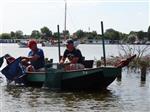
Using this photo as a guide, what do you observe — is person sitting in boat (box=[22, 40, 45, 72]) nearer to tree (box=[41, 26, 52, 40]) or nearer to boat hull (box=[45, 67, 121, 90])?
boat hull (box=[45, 67, 121, 90])

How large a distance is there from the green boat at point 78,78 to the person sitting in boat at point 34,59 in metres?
0.39

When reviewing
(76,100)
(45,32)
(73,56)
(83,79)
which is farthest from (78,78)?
(45,32)

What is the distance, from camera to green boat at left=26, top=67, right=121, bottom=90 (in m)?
18.0

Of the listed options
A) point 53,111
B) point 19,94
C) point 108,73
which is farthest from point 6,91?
point 53,111

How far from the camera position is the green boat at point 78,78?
18016mm

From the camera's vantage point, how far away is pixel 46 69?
19.3 m

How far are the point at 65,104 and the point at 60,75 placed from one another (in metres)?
3.20

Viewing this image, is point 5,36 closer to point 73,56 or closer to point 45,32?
point 45,32

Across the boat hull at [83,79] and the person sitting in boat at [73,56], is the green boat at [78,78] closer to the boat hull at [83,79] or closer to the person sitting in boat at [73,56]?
the boat hull at [83,79]

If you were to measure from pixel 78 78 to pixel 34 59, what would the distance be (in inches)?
91.1

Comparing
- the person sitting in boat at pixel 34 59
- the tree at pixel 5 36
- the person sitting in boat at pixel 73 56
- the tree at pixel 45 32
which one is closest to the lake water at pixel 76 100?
the person sitting in boat at pixel 34 59

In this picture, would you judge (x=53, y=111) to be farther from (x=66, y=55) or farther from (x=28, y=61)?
(x=28, y=61)

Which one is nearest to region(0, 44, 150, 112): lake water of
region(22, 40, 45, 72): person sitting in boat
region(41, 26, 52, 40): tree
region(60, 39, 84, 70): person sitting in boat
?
region(22, 40, 45, 72): person sitting in boat

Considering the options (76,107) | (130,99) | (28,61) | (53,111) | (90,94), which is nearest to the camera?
(53,111)
